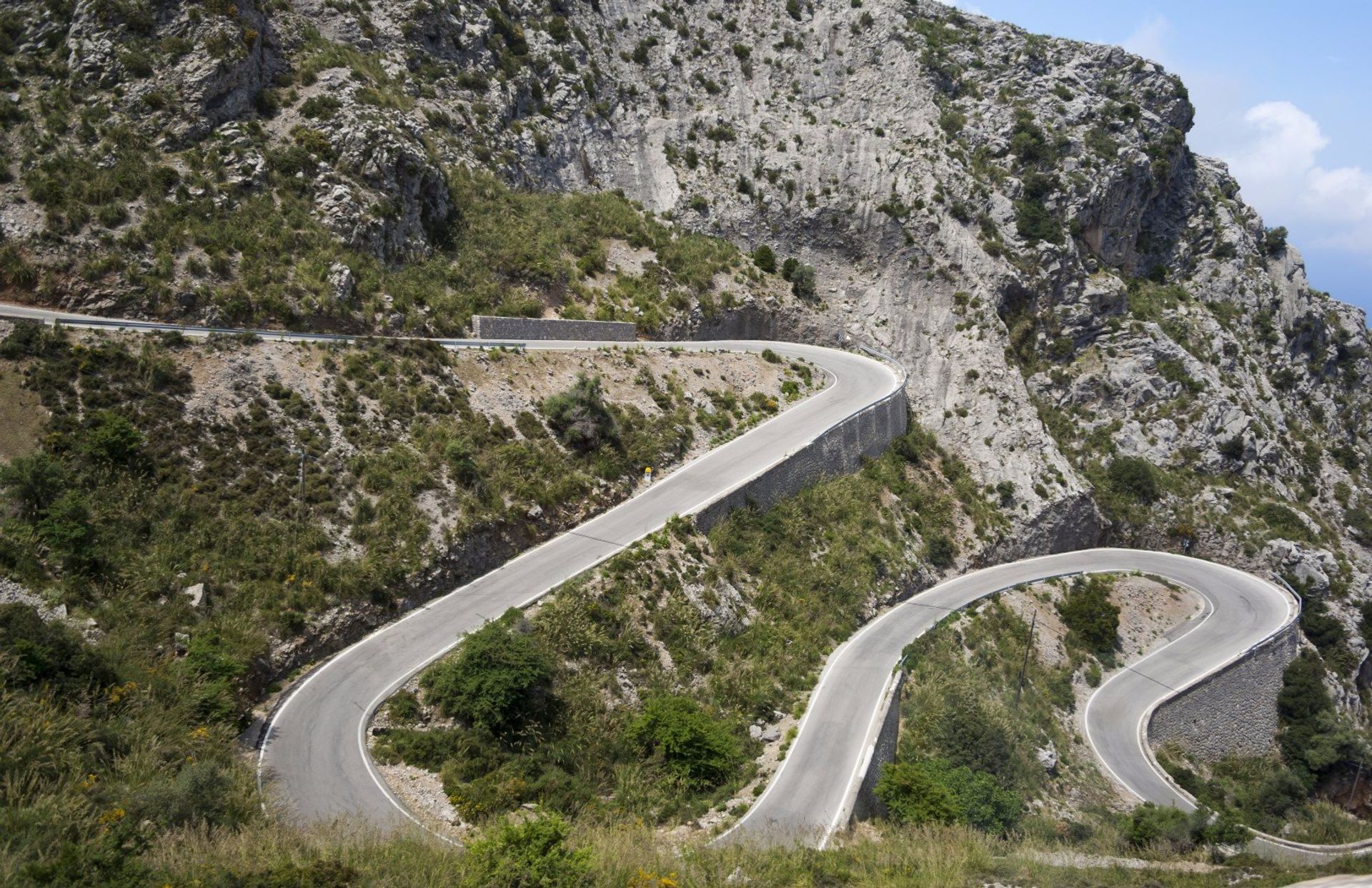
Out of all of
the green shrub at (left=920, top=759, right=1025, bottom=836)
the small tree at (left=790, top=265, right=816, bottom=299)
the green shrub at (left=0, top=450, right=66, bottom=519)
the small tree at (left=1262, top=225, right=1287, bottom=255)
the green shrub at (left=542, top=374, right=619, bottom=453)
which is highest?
the small tree at (left=1262, top=225, right=1287, bottom=255)

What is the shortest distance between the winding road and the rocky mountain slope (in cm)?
397

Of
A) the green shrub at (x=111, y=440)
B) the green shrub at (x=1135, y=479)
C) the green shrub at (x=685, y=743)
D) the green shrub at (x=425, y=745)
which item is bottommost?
the green shrub at (x=425, y=745)

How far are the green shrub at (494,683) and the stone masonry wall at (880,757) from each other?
8.91 metres

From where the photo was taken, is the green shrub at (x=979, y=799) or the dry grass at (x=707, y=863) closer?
the dry grass at (x=707, y=863)

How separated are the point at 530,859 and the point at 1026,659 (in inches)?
1211

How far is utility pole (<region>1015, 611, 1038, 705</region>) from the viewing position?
34.0 metres

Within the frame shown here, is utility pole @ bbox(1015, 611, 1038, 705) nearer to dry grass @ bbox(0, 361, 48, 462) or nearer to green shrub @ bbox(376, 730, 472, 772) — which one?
green shrub @ bbox(376, 730, 472, 772)

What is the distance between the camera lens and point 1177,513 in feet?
164

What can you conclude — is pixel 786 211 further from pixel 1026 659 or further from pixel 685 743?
pixel 685 743

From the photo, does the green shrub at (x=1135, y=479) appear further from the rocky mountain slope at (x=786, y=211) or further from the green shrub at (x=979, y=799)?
the green shrub at (x=979, y=799)

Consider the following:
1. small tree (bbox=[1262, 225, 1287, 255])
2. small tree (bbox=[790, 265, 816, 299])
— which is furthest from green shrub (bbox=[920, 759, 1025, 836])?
small tree (bbox=[1262, 225, 1287, 255])

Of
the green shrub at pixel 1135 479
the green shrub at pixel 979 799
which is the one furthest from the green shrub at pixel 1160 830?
the green shrub at pixel 1135 479

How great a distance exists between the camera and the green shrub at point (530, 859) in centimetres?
1138

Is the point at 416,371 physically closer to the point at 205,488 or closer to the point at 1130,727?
the point at 205,488
